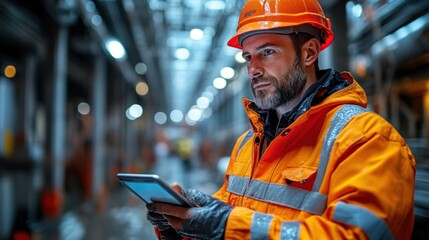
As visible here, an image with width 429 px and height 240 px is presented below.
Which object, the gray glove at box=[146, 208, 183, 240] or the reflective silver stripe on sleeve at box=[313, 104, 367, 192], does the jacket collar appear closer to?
the reflective silver stripe on sleeve at box=[313, 104, 367, 192]

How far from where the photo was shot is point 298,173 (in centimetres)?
133

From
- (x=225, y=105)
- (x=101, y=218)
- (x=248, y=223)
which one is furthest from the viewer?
(x=225, y=105)

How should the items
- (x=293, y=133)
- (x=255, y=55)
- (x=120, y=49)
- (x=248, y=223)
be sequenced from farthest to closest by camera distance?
(x=120, y=49) → (x=255, y=55) → (x=293, y=133) → (x=248, y=223)

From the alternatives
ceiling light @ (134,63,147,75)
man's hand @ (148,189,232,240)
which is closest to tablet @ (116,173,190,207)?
man's hand @ (148,189,232,240)

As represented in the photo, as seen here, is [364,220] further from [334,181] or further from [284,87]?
[284,87]

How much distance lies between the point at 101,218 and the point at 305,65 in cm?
669

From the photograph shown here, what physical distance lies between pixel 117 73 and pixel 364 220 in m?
Answer: 13.7

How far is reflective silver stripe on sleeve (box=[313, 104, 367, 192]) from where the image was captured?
50.3 inches

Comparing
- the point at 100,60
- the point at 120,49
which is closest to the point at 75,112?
the point at 100,60

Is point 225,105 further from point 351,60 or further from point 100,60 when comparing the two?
point 351,60

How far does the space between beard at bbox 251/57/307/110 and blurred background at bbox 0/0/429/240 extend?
129 centimetres

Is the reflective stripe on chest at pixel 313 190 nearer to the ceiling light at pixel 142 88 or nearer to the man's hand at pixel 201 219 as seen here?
the man's hand at pixel 201 219

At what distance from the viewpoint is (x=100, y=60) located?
10.3 metres

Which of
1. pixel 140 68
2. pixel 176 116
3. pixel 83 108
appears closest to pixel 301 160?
pixel 140 68
